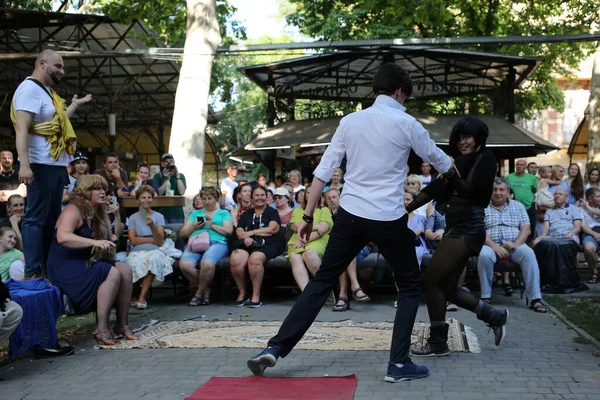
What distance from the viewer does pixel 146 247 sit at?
10195 millimetres

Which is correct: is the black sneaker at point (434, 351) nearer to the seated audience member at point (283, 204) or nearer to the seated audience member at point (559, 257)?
the seated audience member at point (283, 204)

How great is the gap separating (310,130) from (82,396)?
14.3 m

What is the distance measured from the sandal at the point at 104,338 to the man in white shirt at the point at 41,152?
2.76ft

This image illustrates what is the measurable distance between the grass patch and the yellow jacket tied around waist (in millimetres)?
5353

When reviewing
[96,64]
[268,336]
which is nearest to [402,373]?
[268,336]

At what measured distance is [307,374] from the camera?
5605 mm

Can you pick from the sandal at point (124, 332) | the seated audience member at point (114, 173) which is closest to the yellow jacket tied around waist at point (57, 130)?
the sandal at point (124, 332)

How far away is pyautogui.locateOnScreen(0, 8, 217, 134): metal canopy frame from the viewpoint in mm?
20047

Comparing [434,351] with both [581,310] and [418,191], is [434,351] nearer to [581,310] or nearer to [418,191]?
[581,310]

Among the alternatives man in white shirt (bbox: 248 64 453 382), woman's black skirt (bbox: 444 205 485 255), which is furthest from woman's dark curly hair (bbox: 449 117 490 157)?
man in white shirt (bbox: 248 64 453 382)

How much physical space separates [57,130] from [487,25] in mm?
19238

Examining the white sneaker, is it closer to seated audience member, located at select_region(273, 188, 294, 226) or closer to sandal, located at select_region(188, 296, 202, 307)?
sandal, located at select_region(188, 296, 202, 307)

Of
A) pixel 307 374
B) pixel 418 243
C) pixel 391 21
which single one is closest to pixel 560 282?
pixel 418 243

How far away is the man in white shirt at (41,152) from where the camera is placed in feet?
22.2
